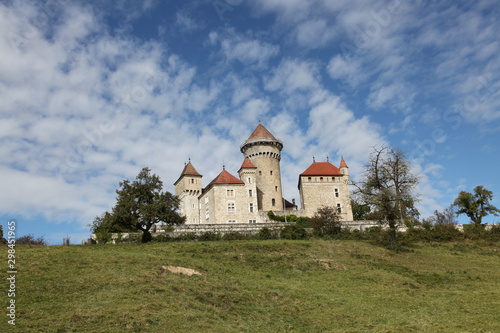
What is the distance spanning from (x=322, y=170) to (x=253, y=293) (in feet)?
145

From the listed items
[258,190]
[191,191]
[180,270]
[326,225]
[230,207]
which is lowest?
[180,270]

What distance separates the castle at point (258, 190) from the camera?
5966cm

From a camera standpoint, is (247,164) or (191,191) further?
(191,191)

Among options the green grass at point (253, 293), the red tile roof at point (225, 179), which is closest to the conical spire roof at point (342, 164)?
the red tile roof at point (225, 179)

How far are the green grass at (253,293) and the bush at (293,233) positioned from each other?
1001 cm

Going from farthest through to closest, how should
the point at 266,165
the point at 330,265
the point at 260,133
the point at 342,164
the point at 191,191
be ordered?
the point at 260,133 → the point at 342,164 → the point at 266,165 → the point at 191,191 → the point at 330,265

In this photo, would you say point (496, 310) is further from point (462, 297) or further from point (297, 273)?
point (297, 273)

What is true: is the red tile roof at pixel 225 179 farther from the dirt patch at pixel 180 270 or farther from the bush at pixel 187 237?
the dirt patch at pixel 180 270

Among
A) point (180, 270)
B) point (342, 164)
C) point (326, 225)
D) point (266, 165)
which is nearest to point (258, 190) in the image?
point (266, 165)

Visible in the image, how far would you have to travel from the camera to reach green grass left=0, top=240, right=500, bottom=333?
1662 cm

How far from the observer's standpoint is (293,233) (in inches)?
1796

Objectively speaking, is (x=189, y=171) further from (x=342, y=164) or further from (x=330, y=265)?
(x=330, y=265)

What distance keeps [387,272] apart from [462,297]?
753cm

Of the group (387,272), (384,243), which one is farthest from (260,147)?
(387,272)
